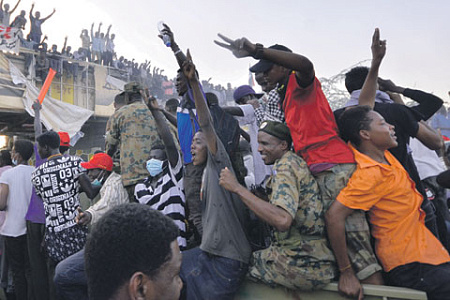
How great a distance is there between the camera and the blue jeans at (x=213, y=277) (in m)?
2.09

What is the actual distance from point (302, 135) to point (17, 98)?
10152mm

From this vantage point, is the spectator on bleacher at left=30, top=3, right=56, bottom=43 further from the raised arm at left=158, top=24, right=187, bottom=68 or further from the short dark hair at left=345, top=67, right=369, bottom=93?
the short dark hair at left=345, top=67, right=369, bottom=93

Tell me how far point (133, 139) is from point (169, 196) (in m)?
0.91

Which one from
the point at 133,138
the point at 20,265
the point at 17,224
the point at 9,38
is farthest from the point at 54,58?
the point at 133,138

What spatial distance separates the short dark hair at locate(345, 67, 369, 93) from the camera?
2.60m

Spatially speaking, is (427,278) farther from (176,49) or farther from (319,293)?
(176,49)

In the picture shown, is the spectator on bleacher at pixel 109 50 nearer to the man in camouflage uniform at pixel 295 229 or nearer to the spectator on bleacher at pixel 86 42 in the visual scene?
the spectator on bleacher at pixel 86 42

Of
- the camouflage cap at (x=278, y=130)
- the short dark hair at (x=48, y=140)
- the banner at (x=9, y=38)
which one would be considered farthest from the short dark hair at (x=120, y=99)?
the banner at (x=9, y=38)

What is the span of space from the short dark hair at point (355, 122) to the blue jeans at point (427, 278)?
2.62 feet

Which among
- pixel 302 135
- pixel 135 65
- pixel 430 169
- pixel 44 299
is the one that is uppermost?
pixel 135 65

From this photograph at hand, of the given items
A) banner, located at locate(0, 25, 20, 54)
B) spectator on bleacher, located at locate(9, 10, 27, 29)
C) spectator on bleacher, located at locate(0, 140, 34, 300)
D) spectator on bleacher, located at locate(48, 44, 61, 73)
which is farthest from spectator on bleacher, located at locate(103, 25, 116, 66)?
spectator on bleacher, located at locate(0, 140, 34, 300)

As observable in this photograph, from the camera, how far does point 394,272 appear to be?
1.94 metres

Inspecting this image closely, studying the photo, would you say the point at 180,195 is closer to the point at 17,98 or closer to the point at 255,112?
the point at 255,112

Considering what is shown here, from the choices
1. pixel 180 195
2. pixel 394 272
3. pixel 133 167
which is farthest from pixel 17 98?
pixel 394 272
